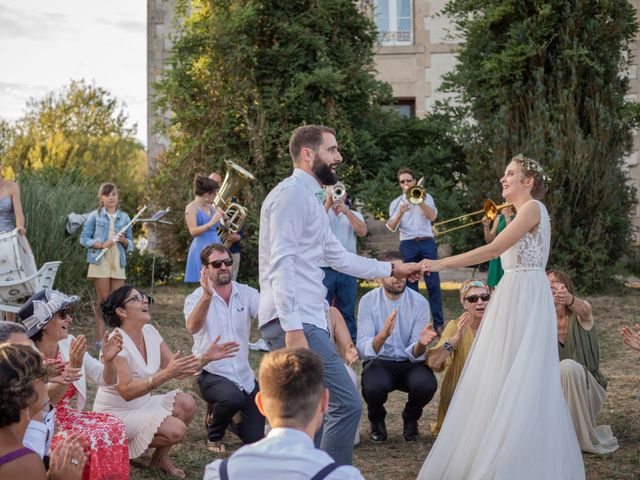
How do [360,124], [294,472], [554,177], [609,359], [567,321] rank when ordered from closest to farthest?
[294,472]
[567,321]
[609,359]
[554,177]
[360,124]

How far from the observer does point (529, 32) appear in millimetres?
13672

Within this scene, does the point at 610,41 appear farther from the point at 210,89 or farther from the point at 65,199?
the point at 65,199

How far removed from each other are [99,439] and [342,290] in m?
5.09

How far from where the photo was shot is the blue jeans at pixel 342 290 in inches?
389

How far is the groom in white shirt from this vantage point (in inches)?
192

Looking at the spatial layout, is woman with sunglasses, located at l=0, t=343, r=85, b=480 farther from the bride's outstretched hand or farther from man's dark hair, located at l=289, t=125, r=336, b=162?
the bride's outstretched hand

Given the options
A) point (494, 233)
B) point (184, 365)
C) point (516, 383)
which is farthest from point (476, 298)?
point (494, 233)

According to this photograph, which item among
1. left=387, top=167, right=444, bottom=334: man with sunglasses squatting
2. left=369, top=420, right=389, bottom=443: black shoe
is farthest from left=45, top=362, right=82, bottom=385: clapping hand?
left=387, top=167, right=444, bottom=334: man with sunglasses squatting

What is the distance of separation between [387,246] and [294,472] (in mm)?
15540

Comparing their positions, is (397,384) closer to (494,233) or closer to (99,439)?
(99,439)

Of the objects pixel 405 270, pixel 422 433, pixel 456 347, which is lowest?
pixel 422 433

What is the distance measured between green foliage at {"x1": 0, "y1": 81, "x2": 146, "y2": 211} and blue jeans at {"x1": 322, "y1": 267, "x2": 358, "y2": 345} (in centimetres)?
1273

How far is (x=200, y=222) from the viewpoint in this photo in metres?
10.6

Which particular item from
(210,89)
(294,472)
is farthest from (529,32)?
(294,472)
